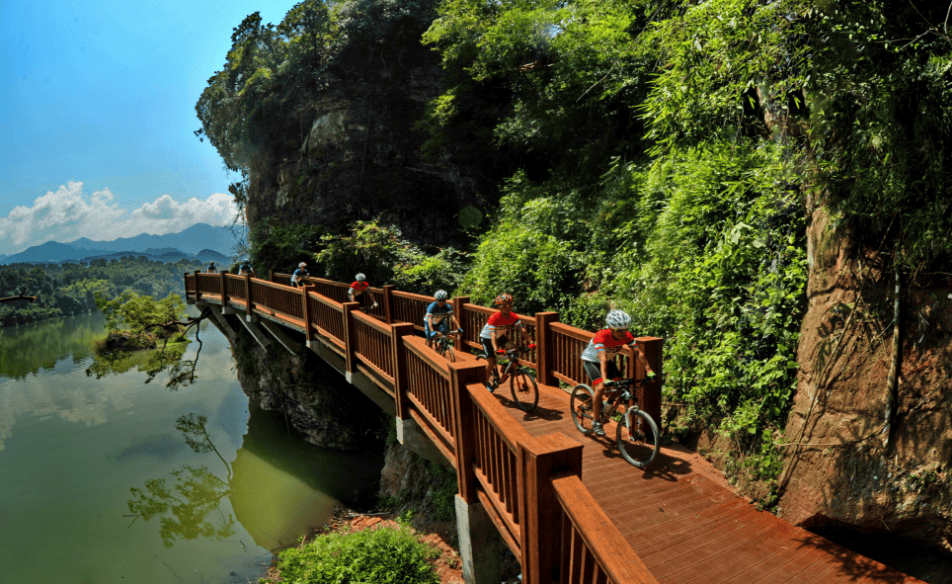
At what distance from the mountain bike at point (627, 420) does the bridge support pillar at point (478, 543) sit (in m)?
1.55

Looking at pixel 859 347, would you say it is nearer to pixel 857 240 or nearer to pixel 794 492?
pixel 857 240

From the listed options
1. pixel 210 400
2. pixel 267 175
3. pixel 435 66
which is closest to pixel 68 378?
pixel 210 400

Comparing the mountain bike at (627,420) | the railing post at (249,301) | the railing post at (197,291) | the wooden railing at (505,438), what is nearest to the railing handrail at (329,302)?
the wooden railing at (505,438)

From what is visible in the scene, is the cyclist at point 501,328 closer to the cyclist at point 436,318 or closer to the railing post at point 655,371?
the cyclist at point 436,318

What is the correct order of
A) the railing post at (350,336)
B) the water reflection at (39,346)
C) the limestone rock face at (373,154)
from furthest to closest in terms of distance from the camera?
the water reflection at (39,346) → the limestone rock face at (373,154) → the railing post at (350,336)

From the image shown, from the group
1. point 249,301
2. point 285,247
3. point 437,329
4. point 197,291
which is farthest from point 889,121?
point 197,291

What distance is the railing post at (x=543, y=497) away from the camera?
110 inches

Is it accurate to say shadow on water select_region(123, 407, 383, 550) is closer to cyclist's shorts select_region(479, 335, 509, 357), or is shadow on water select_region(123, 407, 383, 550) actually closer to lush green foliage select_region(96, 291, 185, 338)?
cyclist's shorts select_region(479, 335, 509, 357)

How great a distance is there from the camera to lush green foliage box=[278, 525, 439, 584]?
Answer: 670 cm

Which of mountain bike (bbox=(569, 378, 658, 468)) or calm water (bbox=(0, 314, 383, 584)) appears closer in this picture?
mountain bike (bbox=(569, 378, 658, 468))

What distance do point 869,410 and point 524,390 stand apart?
360cm

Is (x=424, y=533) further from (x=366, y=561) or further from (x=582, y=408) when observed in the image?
(x=582, y=408)

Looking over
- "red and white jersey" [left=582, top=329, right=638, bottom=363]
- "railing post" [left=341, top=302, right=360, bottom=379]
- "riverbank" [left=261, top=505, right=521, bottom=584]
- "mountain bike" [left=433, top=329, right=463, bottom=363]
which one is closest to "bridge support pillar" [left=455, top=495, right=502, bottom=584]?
"riverbank" [left=261, top=505, right=521, bottom=584]

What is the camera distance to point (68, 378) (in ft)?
99.0
